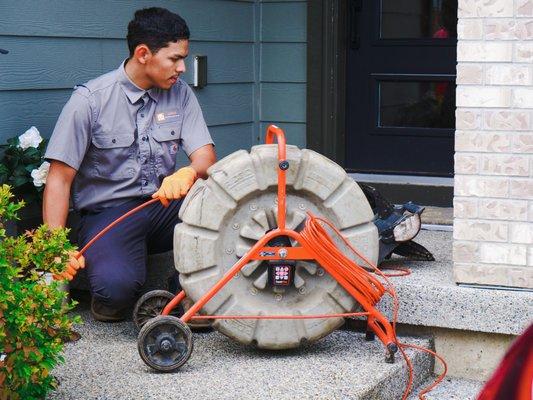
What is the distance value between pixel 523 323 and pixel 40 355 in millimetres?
1956

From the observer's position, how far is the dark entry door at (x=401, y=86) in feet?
20.2

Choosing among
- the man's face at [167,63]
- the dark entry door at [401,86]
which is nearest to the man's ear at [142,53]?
the man's face at [167,63]

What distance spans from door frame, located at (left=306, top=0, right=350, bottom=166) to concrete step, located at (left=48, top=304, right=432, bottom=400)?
2.17 metres

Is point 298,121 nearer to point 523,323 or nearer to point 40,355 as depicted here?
point 523,323

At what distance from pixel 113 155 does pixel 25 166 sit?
36 cm

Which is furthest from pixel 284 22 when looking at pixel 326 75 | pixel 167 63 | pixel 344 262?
pixel 344 262

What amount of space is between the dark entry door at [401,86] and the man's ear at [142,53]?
2.18 meters

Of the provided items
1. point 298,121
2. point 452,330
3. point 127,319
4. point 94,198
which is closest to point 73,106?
point 94,198

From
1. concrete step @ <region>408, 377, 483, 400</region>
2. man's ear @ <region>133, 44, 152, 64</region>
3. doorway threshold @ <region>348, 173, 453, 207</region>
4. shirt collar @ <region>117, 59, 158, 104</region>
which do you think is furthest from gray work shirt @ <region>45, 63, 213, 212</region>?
doorway threshold @ <region>348, 173, 453, 207</region>

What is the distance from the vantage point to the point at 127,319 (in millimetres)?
4547

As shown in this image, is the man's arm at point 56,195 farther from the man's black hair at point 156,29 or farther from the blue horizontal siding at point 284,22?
the blue horizontal siding at point 284,22

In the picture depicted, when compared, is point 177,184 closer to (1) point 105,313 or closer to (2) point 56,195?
(2) point 56,195

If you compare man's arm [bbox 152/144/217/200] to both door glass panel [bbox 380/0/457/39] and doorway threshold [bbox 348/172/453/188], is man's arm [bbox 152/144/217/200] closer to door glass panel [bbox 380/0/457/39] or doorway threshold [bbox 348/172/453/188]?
doorway threshold [bbox 348/172/453/188]

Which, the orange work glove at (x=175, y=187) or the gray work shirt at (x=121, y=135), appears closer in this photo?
the orange work glove at (x=175, y=187)
